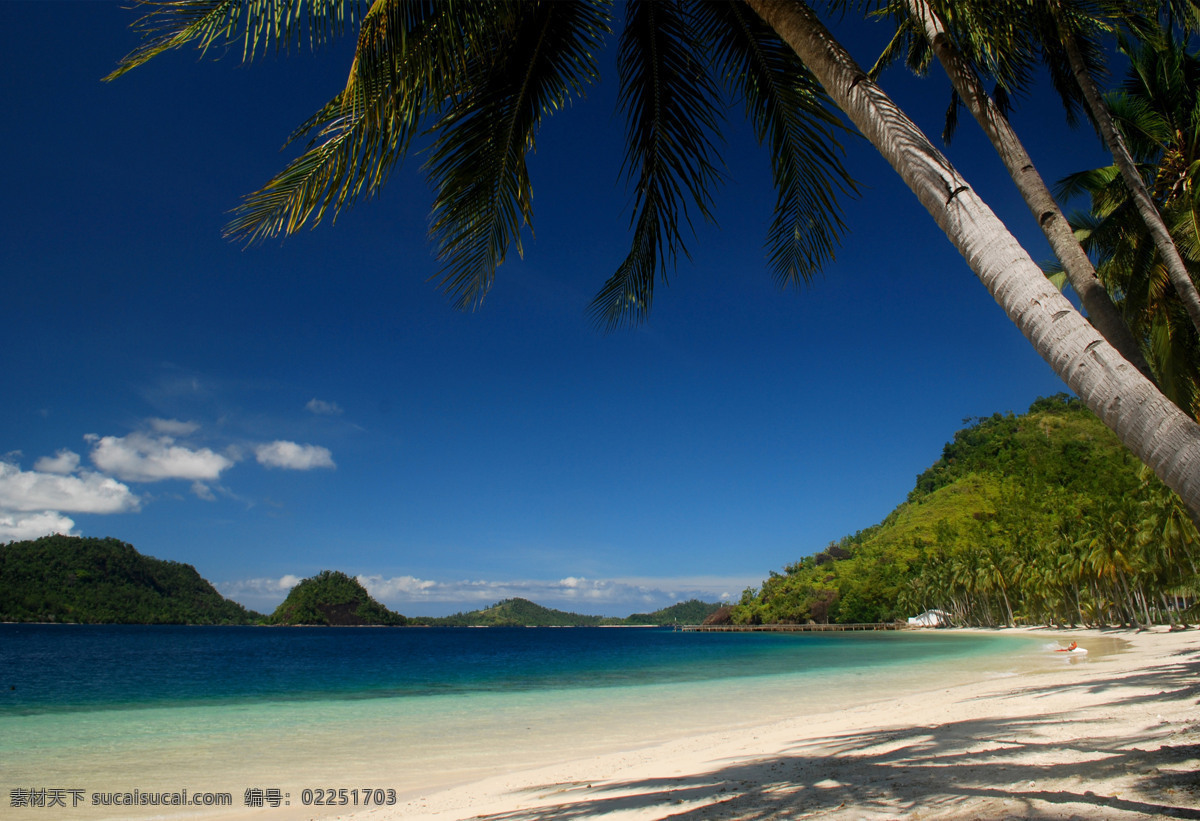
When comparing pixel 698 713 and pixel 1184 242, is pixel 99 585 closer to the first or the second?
pixel 698 713

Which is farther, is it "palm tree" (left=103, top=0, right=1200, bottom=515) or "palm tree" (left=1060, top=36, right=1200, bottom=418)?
"palm tree" (left=1060, top=36, right=1200, bottom=418)

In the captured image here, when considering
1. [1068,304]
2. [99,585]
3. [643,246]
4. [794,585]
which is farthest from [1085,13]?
[99,585]

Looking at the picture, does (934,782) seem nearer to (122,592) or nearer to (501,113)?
(501,113)

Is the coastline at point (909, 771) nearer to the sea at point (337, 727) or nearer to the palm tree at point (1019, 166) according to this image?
the sea at point (337, 727)

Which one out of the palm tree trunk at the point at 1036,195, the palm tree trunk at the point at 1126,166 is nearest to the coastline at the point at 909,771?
the palm tree trunk at the point at 1036,195

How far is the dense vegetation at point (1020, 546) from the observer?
30891 mm

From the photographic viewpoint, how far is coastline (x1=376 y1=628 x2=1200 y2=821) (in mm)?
3443

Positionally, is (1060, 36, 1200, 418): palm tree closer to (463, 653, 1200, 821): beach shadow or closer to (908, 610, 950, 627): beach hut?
(463, 653, 1200, 821): beach shadow

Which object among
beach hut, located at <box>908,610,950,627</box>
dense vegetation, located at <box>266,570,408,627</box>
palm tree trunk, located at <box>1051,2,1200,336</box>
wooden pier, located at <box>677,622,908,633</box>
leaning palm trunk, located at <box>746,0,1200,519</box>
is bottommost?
wooden pier, located at <box>677,622,908,633</box>

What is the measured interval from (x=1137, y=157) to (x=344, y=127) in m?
11.0

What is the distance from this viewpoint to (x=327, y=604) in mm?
130750

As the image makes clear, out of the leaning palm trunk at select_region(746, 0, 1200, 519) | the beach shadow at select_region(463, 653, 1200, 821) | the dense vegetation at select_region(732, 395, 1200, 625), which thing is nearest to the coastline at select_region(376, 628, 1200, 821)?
the beach shadow at select_region(463, 653, 1200, 821)

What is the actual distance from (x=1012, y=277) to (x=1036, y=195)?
1911 millimetres

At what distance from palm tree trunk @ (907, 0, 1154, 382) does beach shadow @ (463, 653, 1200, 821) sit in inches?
91.1
